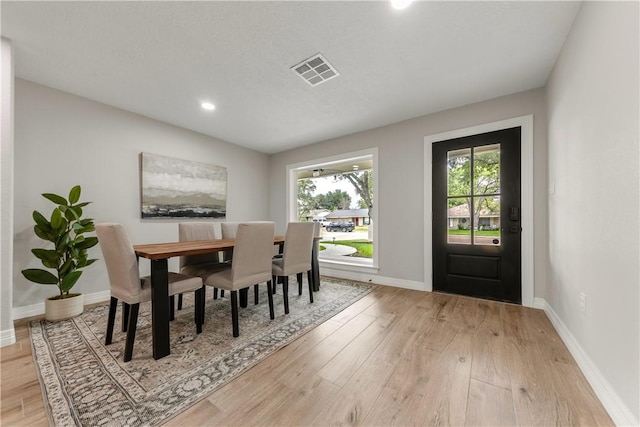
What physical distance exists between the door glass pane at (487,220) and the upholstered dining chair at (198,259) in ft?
9.87

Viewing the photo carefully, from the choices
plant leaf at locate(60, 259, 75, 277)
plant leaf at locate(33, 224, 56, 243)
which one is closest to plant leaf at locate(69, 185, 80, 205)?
plant leaf at locate(33, 224, 56, 243)

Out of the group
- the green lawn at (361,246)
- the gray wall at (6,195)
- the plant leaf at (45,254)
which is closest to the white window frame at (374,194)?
the green lawn at (361,246)

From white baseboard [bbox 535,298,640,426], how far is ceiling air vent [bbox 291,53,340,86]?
9.25 feet

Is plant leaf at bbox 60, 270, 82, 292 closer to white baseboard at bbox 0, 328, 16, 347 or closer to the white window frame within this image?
white baseboard at bbox 0, 328, 16, 347

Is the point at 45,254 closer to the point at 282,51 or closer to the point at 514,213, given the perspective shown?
the point at 282,51

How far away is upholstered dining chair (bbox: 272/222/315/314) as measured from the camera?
2.51 metres

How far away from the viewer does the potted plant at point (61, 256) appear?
2.23 m

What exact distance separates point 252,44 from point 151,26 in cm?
72

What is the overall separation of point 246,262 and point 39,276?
203 cm

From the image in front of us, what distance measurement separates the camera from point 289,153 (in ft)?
15.7

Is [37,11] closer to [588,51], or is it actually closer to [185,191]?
[185,191]

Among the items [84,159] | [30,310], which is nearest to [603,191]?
[84,159]

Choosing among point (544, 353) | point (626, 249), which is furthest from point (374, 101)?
point (544, 353)

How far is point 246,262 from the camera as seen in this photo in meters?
2.07
